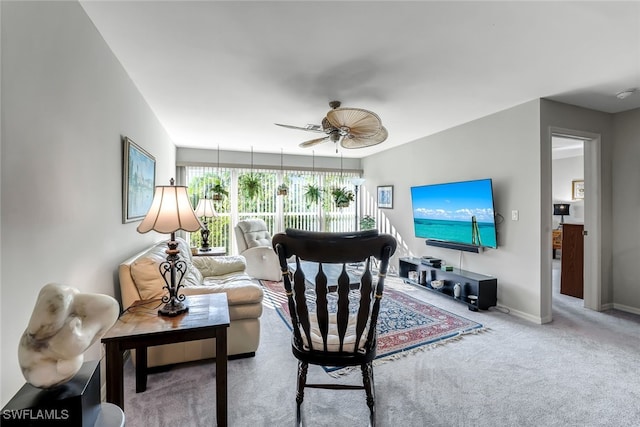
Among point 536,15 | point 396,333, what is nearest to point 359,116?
point 536,15

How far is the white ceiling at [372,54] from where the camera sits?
1.74 meters

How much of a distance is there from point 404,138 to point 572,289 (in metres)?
3.16

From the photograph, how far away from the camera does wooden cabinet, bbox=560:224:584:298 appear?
3.96 metres

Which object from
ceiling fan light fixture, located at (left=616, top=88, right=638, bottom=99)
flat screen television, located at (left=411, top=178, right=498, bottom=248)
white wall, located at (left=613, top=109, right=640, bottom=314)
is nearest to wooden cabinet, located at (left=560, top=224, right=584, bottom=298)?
white wall, located at (left=613, top=109, right=640, bottom=314)

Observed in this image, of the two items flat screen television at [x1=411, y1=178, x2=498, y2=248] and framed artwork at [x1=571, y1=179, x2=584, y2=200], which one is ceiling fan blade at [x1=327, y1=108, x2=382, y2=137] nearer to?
Answer: flat screen television at [x1=411, y1=178, x2=498, y2=248]

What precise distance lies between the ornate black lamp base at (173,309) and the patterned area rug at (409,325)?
1.14 meters

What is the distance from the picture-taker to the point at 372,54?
2.23 m

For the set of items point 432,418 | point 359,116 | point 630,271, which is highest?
point 359,116

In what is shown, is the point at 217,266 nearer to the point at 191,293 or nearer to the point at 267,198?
the point at 191,293

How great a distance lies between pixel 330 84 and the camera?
9.07ft

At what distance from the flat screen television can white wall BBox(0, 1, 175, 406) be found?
3728 millimetres

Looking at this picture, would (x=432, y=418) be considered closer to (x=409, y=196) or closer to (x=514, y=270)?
(x=514, y=270)

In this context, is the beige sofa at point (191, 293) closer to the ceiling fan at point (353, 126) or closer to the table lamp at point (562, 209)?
the ceiling fan at point (353, 126)

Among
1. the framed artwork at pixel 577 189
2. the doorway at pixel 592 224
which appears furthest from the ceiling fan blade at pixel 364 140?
the framed artwork at pixel 577 189
